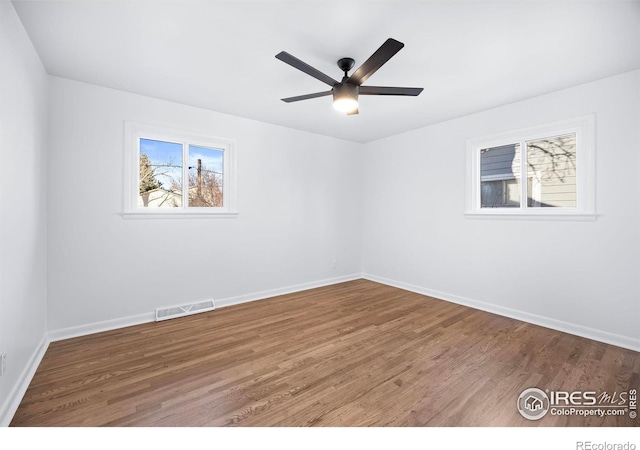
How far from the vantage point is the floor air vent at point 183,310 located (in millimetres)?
3150

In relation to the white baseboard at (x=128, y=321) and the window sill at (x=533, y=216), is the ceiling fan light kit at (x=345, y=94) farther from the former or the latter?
the white baseboard at (x=128, y=321)

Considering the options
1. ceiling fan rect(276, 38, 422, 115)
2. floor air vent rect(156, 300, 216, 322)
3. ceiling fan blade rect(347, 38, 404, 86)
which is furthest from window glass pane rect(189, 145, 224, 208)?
ceiling fan blade rect(347, 38, 404, 86)

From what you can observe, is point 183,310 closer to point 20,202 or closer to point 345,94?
point 20,202

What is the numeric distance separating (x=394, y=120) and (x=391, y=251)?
2138 mm

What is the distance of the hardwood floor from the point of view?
1.65 m

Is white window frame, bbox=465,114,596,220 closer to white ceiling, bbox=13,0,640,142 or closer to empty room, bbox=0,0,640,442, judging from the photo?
empty room, bbox=0,0,640,442

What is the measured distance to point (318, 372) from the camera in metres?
2.12

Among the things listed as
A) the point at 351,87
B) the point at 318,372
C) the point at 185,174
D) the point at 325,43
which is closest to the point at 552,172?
the point at 351,87

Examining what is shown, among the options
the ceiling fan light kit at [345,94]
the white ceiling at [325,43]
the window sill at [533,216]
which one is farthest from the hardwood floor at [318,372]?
the white ceiling at [325,43]
